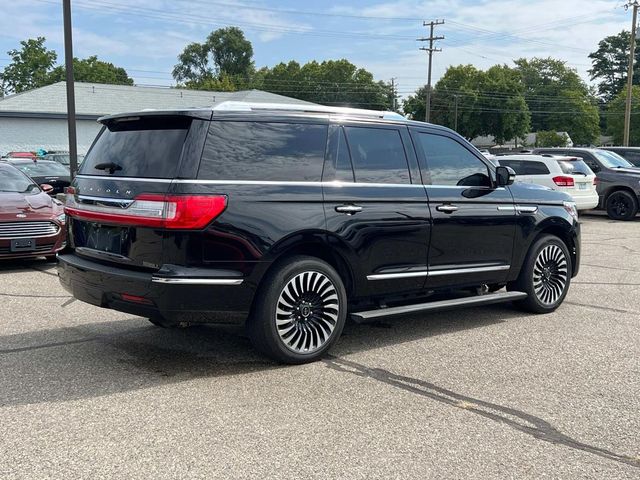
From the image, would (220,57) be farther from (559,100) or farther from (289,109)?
(289,109)

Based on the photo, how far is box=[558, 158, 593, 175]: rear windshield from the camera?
1602 centimetres

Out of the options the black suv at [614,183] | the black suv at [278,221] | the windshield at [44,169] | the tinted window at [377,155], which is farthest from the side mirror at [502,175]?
the windshield at [44,169]

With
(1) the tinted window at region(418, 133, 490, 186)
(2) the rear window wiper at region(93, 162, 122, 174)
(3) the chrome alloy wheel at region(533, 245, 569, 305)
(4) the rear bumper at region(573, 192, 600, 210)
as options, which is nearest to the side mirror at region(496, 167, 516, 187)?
(1) the tinted window at region(418, 133, 490, 186)

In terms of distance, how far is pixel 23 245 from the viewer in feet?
30.9

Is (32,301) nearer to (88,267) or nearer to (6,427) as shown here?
(88,267)

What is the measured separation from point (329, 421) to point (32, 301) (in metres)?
4.67

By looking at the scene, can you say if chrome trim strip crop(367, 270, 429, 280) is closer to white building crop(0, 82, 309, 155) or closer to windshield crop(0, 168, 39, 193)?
windshield crop(0, 168, 39, 193)

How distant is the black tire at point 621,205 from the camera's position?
1791cm

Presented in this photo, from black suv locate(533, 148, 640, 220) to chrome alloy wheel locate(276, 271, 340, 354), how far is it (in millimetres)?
15107

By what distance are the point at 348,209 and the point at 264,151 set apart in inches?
31.8

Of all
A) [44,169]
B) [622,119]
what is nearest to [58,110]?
[44,169]

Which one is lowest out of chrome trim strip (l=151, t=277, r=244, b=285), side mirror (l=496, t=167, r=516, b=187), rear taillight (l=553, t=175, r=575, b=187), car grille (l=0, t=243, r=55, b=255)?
car grille (l=0, t=243, r=55, b=255)

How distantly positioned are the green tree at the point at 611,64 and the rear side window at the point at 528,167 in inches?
4237

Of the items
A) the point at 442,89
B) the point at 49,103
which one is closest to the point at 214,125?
the point at 49,103
